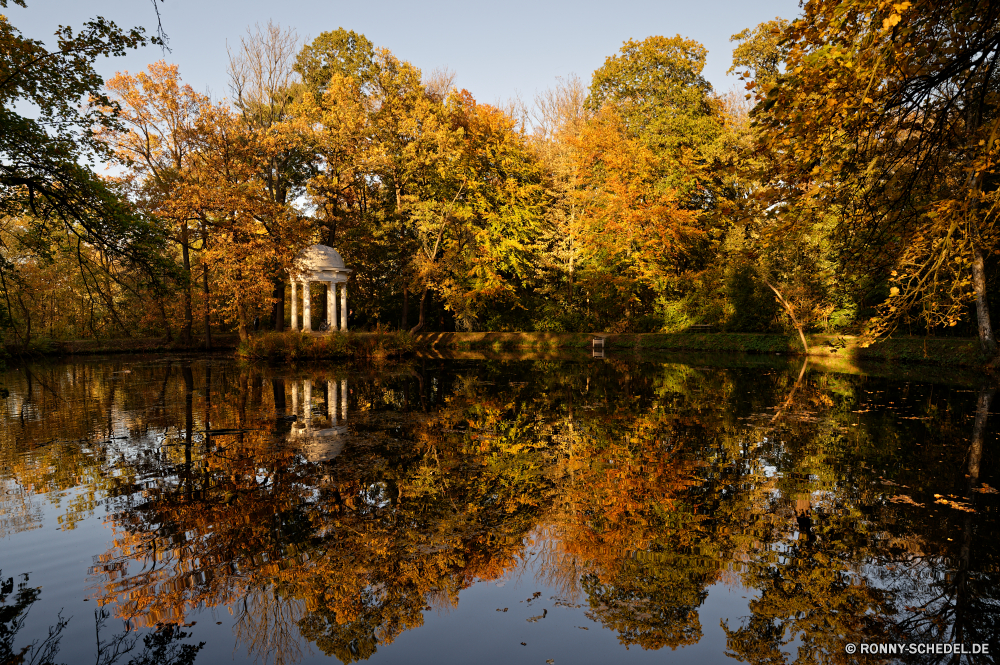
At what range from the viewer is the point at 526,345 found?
3419cm

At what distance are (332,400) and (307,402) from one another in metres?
0.56

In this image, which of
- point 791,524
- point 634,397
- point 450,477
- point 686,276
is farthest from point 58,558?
point 686,276

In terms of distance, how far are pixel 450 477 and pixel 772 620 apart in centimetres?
383

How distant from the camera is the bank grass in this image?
2436 centimetres

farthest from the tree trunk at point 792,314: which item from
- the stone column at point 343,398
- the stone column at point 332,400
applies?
the stone column at point 332,400

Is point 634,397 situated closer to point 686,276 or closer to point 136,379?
point 136,379

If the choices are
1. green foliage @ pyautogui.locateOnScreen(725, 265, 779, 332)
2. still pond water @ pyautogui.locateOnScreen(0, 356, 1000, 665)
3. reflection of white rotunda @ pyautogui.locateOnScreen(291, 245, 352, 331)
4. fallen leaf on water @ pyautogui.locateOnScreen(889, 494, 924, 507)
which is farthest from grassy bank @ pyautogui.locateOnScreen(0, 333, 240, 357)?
fallen leaf on water @ pyautogui.locateOnScreen(889, 494, 924, 507)

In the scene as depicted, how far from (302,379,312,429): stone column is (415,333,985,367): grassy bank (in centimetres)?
1395

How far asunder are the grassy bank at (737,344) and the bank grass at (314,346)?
175 inches

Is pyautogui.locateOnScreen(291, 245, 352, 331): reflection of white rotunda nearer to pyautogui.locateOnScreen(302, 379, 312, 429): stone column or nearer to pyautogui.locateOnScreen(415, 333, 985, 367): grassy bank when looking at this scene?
pyautogui.locateOnScreen(415, 333, 985, 367): grassy bank

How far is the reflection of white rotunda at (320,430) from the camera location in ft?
26.2

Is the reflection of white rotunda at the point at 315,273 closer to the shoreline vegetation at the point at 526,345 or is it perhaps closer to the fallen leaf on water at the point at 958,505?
the shoreline vegetation at the point at 526,345

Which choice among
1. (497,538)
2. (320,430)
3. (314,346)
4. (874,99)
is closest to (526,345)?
(314,346)

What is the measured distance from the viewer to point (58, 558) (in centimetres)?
466
